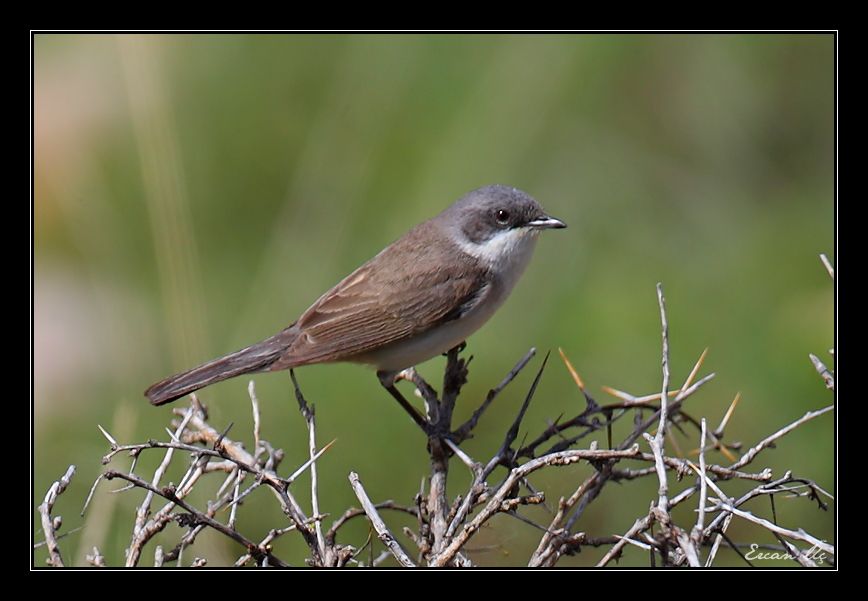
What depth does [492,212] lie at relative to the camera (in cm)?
568

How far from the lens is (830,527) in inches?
224

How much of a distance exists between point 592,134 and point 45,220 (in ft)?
14.0

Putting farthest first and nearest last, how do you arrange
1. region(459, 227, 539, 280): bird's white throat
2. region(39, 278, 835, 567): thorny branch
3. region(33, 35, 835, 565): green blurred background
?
1. region(33, 35, 835, 565): green blurred background
2. region(459, 227, 539, 280): bird's white throat
3. region(39, 278, 835, 567): thorny branch

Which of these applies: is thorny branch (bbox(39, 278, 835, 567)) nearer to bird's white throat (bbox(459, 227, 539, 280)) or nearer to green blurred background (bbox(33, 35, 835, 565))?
bird's white throat (bbox(459, 227, 539, 280))

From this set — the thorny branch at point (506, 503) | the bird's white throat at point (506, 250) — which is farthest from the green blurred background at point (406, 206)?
the thorny branch at point (506, 503)

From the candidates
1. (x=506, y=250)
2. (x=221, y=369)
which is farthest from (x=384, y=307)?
(x=221, y=369)

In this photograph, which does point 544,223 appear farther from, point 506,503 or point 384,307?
point 506,503

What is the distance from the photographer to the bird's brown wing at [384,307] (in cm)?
542

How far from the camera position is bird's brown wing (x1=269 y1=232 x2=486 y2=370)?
5418 mm

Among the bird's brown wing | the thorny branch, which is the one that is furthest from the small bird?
the thorny branch

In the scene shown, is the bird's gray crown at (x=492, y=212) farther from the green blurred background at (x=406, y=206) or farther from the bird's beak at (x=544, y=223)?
the green blurred background at (x=406, y=206)

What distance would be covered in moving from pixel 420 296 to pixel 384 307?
0.61 feet

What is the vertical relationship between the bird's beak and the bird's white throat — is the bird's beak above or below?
above

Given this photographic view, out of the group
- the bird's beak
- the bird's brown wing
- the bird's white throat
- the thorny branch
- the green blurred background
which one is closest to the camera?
the thorny branch
